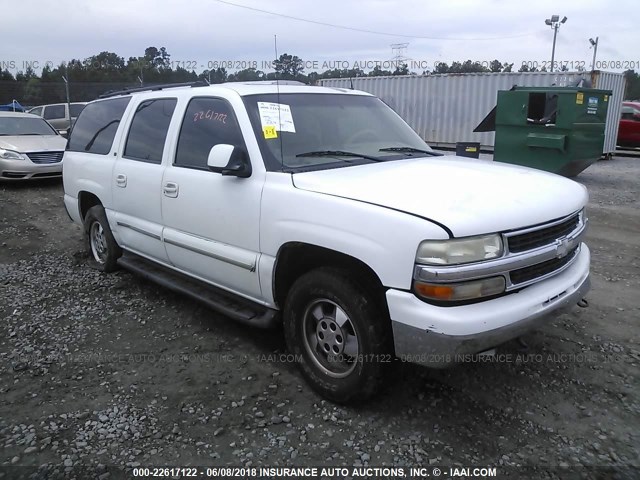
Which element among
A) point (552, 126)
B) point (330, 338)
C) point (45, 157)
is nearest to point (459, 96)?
point (552, 126)

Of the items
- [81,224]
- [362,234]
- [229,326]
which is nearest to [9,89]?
[81,224]

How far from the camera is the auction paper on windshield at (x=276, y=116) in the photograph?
3.61 meters

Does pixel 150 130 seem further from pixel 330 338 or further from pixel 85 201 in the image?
pixel 330 338

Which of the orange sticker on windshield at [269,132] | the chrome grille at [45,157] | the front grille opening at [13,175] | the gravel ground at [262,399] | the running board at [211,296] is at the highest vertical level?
the orange sticker on windshield at [269,132]

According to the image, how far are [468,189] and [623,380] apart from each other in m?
1.70

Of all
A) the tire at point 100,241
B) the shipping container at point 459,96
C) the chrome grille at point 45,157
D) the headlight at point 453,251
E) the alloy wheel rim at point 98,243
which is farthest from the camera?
the shipping container at point 459,96

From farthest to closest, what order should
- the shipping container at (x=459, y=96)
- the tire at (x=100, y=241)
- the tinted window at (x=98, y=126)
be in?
the shipping container at (x=459, y=96) → the tire at (x=100, y=241) → the tinted window at (x=98, y=126)

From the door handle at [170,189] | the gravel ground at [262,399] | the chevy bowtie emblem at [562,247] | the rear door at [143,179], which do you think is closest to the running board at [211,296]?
the rear door at [143,179]

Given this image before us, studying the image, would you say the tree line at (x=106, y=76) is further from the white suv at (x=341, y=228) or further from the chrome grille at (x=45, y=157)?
the white suv at (x=341, y=228)

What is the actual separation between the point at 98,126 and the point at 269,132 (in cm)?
281

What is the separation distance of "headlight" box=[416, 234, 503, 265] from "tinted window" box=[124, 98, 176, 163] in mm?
2637

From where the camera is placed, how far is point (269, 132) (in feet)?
11.7

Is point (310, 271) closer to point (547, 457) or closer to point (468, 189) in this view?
point (468, 189)

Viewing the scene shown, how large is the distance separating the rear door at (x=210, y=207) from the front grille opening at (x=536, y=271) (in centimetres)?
159
